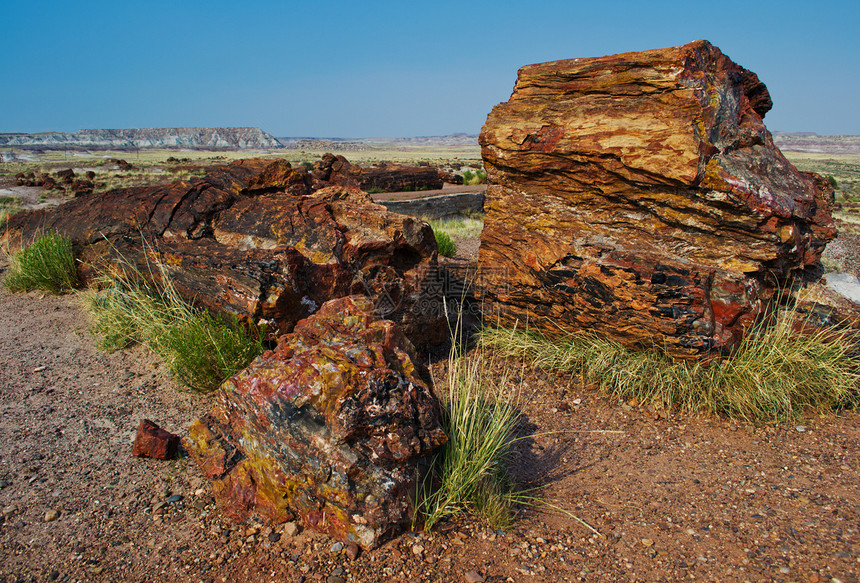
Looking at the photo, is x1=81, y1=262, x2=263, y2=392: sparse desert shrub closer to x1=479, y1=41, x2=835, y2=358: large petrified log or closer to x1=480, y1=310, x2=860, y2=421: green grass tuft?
x1=480, y1=310, x2=860, y2=421: green grass tuft

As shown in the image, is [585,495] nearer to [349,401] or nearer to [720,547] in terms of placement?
[720,547]

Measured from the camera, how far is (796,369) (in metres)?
3.79

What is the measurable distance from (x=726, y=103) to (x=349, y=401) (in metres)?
3.46

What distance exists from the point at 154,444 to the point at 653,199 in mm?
3623

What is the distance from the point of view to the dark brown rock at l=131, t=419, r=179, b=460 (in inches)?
119

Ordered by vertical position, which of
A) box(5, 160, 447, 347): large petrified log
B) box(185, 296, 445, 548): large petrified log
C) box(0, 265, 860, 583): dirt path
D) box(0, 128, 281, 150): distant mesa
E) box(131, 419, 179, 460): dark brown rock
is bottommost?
box(0, 265, 860, 583): dirt path

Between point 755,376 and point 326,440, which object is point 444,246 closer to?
point 755,376

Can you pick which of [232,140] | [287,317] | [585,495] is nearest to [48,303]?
[287,317]

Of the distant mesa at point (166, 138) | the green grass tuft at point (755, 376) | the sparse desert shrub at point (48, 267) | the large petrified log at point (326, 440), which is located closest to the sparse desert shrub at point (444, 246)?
the green grass tuft at point (755, 376)

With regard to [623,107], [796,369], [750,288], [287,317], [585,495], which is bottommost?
[585,495]

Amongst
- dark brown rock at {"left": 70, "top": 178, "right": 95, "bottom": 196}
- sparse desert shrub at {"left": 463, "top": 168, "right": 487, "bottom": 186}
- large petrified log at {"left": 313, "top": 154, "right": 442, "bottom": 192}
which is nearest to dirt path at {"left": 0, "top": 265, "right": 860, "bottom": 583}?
large petrified log at {"left": 313, "top": 154, "right": 442, "bottom": 192}

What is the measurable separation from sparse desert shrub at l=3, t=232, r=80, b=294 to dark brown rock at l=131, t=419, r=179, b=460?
11.5 ft

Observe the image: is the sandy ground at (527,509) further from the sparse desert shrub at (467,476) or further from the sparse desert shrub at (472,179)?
the sparse desert shrub at (472,179)

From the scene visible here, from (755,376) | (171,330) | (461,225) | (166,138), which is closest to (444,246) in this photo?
(461,225)
